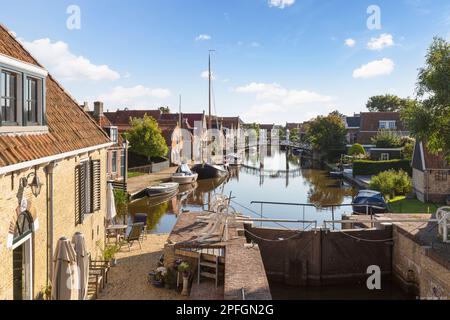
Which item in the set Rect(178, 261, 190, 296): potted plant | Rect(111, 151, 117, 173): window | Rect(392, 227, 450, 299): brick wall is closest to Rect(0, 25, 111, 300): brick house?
Rect(178, 261, 190, 296): potted plant

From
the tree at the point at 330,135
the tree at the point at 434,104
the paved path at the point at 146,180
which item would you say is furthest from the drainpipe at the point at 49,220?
the tree at the point at 330,135

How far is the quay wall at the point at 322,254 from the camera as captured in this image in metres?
17.3

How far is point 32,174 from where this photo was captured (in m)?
8.11

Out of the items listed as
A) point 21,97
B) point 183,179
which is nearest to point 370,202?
point 183,179

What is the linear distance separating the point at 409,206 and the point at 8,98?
26.9 metres

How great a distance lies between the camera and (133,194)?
107 ft

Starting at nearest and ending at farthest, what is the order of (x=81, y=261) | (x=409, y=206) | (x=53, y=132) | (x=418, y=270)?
(x=81, y=261)
(x=53, y=132)
(x=418, y=270)
(x=409, y=206)

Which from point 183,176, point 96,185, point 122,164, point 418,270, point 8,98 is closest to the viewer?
point 8,98

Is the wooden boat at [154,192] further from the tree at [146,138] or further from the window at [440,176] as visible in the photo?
the window at [440,176]

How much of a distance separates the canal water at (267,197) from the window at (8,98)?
1389 cm

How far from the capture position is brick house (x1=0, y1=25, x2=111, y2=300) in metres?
7.15

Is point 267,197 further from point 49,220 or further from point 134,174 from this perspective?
point 49,220
